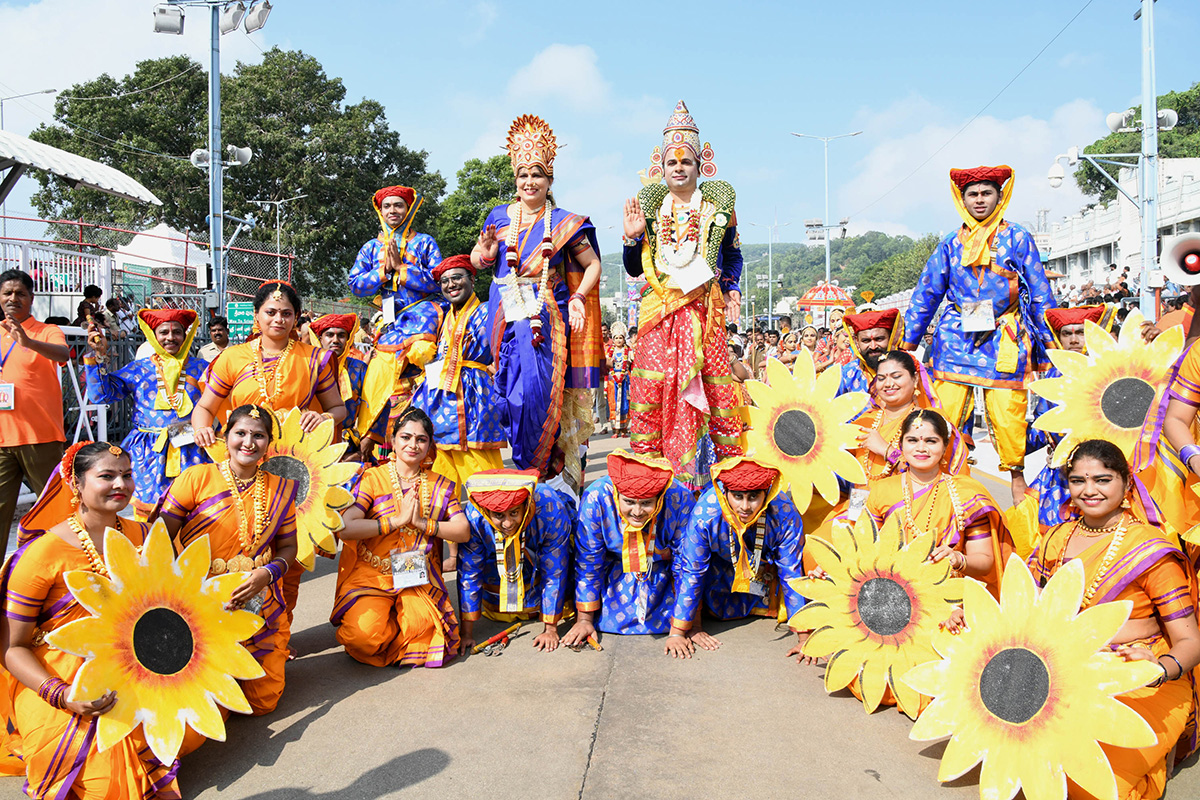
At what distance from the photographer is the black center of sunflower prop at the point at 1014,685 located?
2.46 metres

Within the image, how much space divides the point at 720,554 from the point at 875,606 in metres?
0.93

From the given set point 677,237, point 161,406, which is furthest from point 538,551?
point 161,406

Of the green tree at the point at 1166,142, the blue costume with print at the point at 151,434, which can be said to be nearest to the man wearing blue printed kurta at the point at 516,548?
the blue costume with print at the point at 151,434

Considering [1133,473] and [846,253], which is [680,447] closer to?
[1133,473]

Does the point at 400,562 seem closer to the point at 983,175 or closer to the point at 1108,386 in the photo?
the point at 1108,386

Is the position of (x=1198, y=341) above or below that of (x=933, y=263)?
below

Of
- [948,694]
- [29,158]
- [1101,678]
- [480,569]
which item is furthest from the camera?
[29,158]

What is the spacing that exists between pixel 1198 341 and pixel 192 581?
3.46 metres

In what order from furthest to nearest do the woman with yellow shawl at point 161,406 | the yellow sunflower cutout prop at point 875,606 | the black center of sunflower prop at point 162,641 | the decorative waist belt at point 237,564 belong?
the woman with yellow shawl at point 161,406 < the decorative waist belt at point 237,564 < the yellow sunflower cutout prop at point 875,606 < the black center of sunflower prop at point 162,641

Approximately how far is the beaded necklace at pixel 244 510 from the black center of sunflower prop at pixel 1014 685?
2.47 metres

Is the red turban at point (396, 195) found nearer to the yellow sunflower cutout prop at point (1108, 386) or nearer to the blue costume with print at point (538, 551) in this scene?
the blue costume with print at point (538, 551)

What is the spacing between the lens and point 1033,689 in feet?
8.10

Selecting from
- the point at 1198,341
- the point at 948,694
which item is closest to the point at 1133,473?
the point at 1198,341

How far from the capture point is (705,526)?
150 inches
